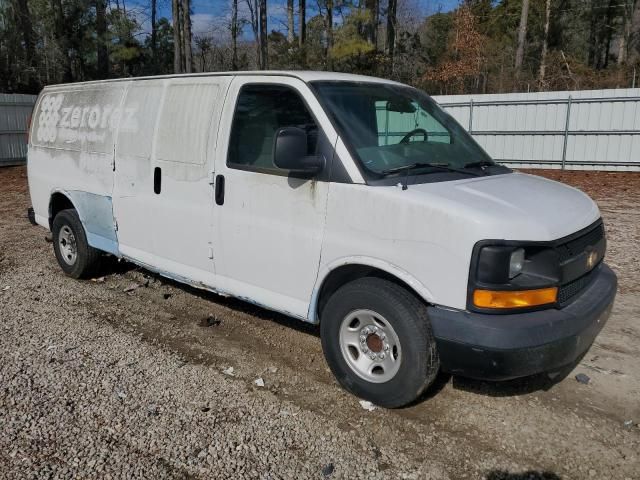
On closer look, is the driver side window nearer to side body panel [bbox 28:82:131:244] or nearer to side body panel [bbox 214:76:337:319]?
side body panel [bbox 214:76:337:319]

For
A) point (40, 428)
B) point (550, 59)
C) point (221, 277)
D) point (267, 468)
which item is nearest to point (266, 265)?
point (221, 277)

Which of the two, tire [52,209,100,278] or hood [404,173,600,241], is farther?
tire [52,209,100,278]

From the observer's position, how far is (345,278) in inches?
150

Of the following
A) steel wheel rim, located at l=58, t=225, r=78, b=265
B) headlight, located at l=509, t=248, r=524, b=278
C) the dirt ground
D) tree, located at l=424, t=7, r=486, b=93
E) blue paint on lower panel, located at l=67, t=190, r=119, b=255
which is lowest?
the dirt ground

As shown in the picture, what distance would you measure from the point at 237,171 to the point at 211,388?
1586mm

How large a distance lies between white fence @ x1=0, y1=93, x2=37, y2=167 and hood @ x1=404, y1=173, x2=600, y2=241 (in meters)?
18.8

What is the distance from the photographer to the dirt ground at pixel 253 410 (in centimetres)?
311

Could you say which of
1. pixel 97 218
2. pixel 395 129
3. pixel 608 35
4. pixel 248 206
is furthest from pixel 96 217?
pixel 608 35

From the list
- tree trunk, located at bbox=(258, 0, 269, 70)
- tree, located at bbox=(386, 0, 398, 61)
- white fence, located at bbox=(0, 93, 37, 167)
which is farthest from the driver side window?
tree trunk, located at bbox=(258, 0, 269, 70)

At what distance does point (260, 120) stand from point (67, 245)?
3461mm

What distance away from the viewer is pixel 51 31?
32.1m

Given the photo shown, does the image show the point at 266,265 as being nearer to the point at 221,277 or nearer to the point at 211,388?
the point at 221,277

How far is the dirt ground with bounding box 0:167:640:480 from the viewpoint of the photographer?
3111 mm

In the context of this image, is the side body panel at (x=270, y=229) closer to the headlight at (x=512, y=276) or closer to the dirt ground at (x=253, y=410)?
the dirt ground at (x=253, y=410)
